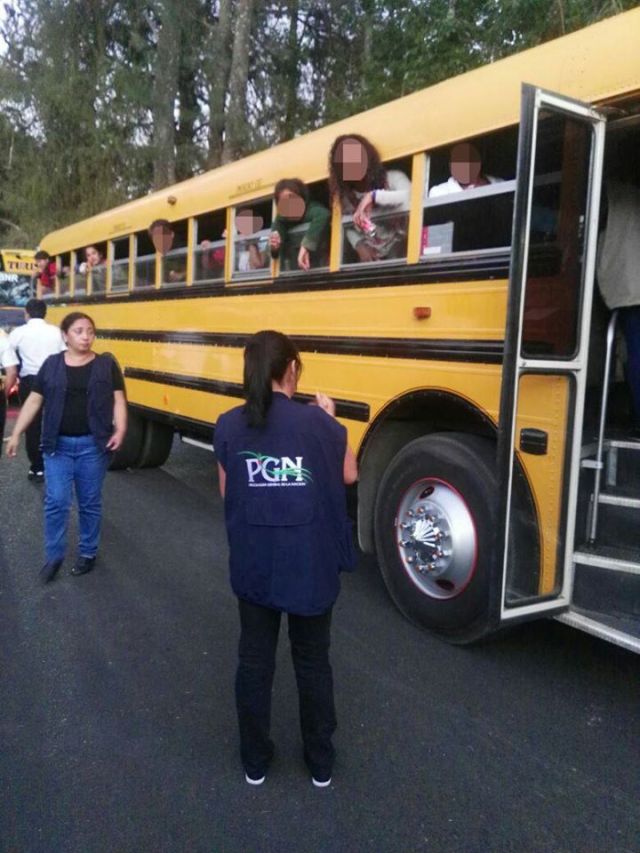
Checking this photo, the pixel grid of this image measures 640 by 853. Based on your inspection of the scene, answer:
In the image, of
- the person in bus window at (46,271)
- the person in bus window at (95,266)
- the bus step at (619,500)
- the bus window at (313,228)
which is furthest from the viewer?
the person in bus window at (46,271)

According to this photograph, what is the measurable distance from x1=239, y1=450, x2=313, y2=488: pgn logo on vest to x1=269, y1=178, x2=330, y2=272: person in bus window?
233 centimetres

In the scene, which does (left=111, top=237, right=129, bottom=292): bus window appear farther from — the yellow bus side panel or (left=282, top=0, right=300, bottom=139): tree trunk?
(left=282, top=0, right=300, bottom=139): tree trunk

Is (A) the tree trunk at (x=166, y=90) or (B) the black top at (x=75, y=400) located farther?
(A) the tree trunk at (x=166, y=90)

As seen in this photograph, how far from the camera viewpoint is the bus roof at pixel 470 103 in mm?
3080

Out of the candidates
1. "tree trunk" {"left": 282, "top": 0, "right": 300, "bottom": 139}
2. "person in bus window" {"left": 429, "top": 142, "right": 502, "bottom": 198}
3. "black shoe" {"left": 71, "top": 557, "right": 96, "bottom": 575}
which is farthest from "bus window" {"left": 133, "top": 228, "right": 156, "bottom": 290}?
"tree trunk" {"left": 282, "top": 0, "right": 300, "bottom": 139}

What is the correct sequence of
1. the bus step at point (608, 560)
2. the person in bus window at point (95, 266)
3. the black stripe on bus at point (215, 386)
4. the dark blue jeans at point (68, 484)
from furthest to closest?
the person in bus window at point (95, 266) < the dark blue jeans at point (68, 484) < the black stripe on bus at point (215, 386) < the bus step at point (608, 560)

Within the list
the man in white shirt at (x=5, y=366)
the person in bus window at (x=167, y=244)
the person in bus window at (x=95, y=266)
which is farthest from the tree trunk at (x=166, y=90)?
the man in white shirt at (x=5, y=366)

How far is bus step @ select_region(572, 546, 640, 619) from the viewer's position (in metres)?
3.16

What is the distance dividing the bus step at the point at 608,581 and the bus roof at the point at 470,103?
5.88 ft

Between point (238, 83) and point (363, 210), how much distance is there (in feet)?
38.0

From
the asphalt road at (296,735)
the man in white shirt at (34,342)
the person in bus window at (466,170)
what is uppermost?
the person in bus window at (466,170)

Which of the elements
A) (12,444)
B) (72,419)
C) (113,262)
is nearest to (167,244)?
(113,262)

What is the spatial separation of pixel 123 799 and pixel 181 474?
547 cm

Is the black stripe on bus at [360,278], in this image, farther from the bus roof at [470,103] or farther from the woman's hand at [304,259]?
the bus roof at [470,103]
